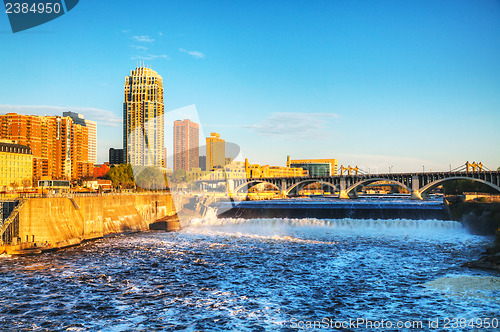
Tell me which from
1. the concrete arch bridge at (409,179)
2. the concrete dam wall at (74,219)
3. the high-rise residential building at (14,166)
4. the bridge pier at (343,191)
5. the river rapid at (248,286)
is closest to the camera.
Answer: the river rapid at (248,286)

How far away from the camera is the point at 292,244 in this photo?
49.6 metres

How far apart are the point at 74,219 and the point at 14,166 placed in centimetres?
12232

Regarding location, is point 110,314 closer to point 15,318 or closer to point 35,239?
point 15,318

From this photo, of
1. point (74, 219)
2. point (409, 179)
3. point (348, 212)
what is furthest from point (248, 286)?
point (409, 179)

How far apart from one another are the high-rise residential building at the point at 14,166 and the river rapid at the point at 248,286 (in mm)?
119632

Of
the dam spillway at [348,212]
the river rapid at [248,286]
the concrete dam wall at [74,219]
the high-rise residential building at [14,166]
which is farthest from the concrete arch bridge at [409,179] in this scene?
the concrete dam wall at [74,219]

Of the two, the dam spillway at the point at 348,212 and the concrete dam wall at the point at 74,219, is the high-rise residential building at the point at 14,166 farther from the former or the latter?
the dam spillway at the point at 348,212

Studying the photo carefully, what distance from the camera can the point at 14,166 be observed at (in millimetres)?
152625

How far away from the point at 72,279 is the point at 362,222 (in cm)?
4745

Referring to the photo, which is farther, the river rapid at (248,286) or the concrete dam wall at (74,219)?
the concrete dam wall at (74,219)

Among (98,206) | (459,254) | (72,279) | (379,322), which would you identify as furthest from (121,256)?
(459,254)

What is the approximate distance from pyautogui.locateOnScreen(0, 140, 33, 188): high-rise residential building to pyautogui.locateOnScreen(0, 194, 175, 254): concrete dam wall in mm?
98988

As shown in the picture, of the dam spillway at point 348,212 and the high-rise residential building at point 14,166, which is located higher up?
the high-rise residential building at point 14,166

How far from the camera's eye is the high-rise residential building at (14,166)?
148 meters
